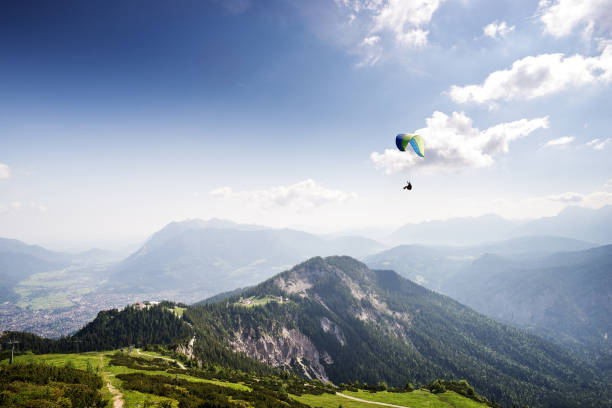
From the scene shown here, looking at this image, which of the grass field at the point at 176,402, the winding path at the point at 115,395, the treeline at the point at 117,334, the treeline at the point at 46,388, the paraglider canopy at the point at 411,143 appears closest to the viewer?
the treeline at the point at 46,388

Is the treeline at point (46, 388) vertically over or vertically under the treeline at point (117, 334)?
over

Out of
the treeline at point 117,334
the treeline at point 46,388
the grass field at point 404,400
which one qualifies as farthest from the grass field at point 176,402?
the treeline at point 117,334

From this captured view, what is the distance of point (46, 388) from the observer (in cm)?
3023

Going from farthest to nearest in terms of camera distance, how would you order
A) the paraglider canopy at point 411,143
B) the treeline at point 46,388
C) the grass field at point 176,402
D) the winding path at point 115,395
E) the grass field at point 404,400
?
the grass field at point 404,400 < the paraglider canopy at point 411,143 < the grass field at point 176,402 < the winding path at point 115,395 < the treeline at point 46,388

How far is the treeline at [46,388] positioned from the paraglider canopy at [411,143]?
64935 mm

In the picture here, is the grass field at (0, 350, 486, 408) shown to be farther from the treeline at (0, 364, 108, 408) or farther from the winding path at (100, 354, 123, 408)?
the treeline at (0, 364, 108, 408)

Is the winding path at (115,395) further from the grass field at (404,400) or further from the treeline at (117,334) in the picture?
the treeline at (117,334)

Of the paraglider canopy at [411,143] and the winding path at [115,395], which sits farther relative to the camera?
the paraglider canopy at [411,143]

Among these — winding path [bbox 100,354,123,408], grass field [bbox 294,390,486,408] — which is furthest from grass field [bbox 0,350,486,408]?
winding path [bbox 100,354,123,408]

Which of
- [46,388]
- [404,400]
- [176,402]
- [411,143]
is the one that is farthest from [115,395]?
[404,400]

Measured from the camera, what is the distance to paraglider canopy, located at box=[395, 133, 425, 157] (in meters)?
57.1

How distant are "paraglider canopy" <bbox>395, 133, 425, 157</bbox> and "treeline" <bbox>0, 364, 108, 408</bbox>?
6493 cm

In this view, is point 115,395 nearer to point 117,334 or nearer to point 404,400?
point 404,400

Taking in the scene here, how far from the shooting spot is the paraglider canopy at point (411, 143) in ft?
187
